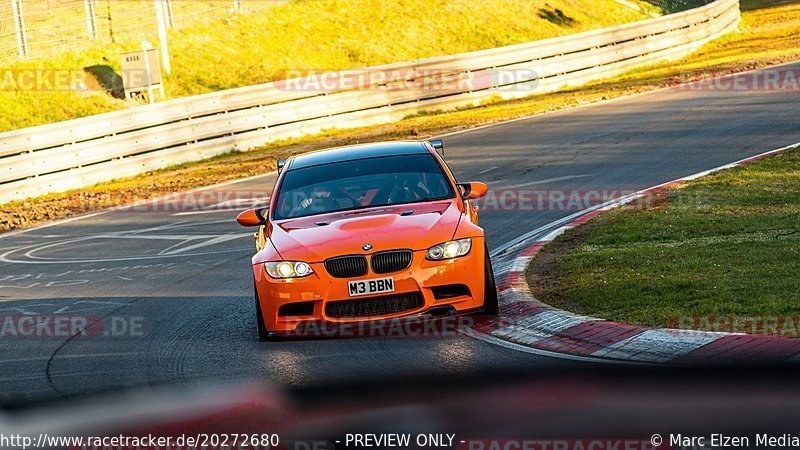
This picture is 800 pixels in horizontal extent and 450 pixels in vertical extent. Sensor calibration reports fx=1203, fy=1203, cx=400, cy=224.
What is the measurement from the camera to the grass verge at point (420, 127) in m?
21.2

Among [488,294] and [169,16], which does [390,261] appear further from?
[169,16]

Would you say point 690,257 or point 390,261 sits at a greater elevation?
point 390,261

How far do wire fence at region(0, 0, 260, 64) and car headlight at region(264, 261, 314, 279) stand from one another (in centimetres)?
2244

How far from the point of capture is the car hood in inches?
385

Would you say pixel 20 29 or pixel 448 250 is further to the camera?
pixel 20 29

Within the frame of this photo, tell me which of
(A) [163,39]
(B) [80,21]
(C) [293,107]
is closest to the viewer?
(C) [293,107]

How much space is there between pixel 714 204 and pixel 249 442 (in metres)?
9.28

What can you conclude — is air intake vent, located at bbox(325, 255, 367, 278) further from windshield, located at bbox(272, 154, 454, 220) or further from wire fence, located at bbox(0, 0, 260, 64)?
wire fence, located at bbox(0, 0, 260, 64)

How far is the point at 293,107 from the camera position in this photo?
27.0 metres

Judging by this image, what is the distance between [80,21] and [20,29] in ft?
11.4

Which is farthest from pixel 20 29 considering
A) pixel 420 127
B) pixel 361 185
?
pixel 361 185

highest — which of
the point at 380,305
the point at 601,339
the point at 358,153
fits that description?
the point at 358,153

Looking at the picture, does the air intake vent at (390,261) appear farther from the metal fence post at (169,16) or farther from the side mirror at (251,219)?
the metal fence post at (169,16)

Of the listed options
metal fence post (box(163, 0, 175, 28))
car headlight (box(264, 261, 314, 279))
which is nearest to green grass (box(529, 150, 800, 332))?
car headlight (box(264, 261, 314, 279))
